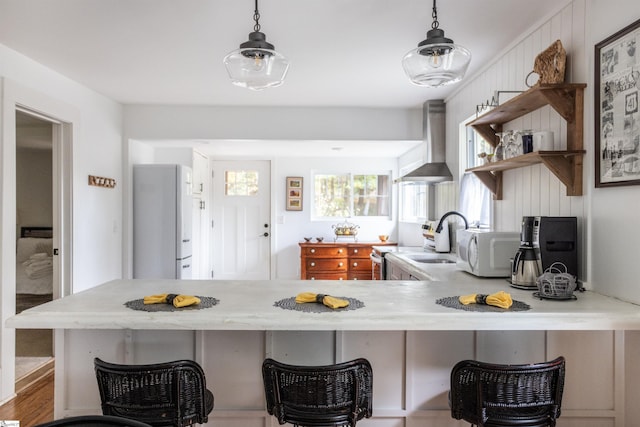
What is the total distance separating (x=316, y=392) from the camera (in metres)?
1.42

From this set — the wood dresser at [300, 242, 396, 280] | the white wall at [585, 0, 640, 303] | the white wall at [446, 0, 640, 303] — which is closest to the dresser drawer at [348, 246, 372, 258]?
the wood dresser at [300, 242, 396, 280]

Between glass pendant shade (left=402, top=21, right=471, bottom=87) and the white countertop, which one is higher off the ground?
glass pendant shade (left=402, top=21, right=471, bottom=87)

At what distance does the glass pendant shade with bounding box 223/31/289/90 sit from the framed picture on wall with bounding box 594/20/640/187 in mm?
1414

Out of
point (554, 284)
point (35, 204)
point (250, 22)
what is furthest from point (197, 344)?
point (35, 204)

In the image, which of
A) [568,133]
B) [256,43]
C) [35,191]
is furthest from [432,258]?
[35,191]

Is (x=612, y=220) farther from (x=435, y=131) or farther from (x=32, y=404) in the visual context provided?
(x=32, y=404)

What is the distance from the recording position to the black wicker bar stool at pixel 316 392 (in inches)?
55.6

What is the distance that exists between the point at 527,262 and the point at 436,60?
43.5 inches

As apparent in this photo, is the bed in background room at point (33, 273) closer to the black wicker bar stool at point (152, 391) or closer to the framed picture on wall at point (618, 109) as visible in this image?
the black wicker bar stool at point (152, 391)

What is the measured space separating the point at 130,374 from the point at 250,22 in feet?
6.45

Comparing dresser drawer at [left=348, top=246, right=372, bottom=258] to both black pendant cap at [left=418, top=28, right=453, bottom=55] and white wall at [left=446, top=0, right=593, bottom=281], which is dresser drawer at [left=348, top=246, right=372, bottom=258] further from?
black pendant cap at [left=418, top=28, right=453, bottom=55]

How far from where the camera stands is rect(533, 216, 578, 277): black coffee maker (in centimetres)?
214

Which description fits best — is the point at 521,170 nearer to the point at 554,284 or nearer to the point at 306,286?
the point at 554,284

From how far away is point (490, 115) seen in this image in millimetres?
2711
